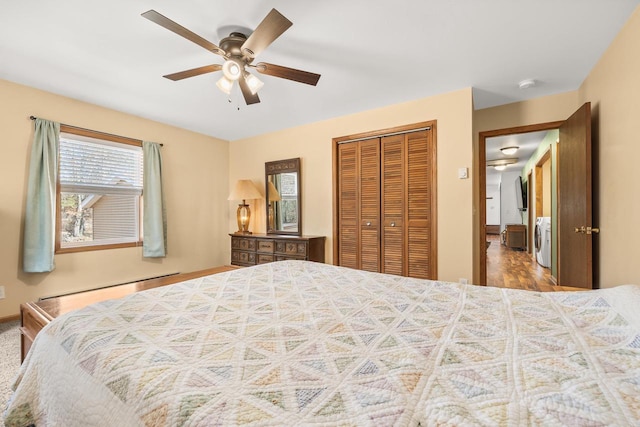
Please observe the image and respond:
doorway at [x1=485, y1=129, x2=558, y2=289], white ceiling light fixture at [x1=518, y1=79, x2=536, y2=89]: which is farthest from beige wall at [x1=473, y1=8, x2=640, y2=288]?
doorway at [x1=485, y1=129, x2=558, y2=289]

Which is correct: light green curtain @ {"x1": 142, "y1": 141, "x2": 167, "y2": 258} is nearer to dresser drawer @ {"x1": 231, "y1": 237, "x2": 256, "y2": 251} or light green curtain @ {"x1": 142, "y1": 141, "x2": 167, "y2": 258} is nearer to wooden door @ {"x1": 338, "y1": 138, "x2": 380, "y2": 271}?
dresser drawer @ {"x1": 231, "y1": 237, "x2": 256, "y2": 251}

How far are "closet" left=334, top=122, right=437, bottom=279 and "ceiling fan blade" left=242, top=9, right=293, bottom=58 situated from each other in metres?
2.05

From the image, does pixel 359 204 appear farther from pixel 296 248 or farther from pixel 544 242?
pixel 544 242

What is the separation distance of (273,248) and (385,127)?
219cm

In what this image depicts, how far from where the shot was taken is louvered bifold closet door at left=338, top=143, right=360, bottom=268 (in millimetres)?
3803

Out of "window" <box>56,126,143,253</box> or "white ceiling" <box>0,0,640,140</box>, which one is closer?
"white ceiling" <box>0,0,640,140</box>

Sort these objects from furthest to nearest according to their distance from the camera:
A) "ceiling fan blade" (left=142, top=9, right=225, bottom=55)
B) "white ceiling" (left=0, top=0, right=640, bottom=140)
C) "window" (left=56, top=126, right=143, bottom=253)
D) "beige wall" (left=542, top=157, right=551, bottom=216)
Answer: "beige wall" (left=542, top=157, right=551, bottom=216) → "window" (left=56, top=126, right=143, bottom=253) → "white ceiling" (left=0, top=0, right=640, bottom=140) → "ceiling fan blade" (left=142, top=9, right=225, bottom=55)

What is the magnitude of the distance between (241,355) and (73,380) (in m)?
0.58

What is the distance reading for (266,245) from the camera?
13.5ft

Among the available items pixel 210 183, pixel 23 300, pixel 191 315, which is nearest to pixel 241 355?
pixel 191 315

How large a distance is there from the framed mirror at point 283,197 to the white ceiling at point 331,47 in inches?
46.2

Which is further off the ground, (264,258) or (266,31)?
(266,31)

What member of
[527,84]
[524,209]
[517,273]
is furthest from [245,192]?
[524,209]

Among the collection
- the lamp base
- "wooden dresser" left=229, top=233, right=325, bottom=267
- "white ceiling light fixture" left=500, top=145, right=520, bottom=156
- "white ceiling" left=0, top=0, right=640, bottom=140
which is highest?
"white ceiling" left=0, top=0, right=640, bottom=140
